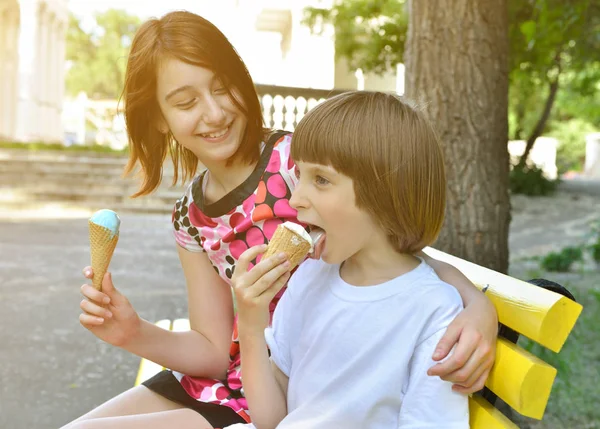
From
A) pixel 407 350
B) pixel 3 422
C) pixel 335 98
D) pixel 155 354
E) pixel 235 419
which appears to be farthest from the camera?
pixel 3 422

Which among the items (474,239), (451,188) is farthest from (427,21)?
(474,239)

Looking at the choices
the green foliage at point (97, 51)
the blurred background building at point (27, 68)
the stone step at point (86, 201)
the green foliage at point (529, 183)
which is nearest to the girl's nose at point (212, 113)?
the stone step at point (86, 201)

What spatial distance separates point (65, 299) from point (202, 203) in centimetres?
432

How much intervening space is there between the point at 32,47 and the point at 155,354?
913 inches

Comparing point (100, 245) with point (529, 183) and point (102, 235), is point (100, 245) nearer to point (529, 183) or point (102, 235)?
point (102, 235)

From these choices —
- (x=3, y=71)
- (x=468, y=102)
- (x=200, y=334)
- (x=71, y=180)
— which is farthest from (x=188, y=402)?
(x=3, y=71)

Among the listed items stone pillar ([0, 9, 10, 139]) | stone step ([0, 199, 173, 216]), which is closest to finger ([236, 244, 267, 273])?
stone step ([0, 199, 173, 216])

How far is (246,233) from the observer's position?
6.70 ft

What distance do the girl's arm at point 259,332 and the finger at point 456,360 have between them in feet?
1.11

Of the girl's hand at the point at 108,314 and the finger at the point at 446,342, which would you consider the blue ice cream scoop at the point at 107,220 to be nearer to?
the girl's hand at the point at 108,314

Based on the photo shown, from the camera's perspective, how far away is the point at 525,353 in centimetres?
138

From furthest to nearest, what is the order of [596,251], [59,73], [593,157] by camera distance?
[593,157] < [59,73] < [596,251]

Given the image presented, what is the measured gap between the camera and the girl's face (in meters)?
1.97

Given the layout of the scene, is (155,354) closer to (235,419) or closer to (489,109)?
(235,419)
